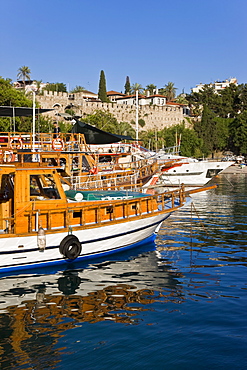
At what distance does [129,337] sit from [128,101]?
92.4 meters

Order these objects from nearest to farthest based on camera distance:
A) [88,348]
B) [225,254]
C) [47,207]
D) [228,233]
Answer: [88,348], [47,207], [225,254], [228,233]

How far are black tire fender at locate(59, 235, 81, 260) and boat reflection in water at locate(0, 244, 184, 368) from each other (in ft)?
1.76

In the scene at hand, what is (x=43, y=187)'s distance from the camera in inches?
557

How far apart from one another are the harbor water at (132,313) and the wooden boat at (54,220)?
1.85 feet

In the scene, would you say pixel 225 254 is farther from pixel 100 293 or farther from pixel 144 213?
pixel 100 293

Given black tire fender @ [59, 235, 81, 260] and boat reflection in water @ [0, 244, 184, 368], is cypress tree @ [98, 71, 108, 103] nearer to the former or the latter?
boat reflection in water @ [0, 244, 184, 368]

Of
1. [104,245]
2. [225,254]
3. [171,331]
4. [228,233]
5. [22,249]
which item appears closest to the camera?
A: [171,331]

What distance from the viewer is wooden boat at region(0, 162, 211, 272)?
12719mm

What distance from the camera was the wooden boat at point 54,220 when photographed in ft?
41.7

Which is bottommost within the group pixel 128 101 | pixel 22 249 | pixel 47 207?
pixel 22 249

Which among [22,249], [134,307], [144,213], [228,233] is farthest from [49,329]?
[228,233]

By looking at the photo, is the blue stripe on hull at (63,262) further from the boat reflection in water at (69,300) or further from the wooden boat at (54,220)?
the boat reflection in water at (69,300)

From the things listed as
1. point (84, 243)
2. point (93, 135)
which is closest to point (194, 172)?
point (93, 135)

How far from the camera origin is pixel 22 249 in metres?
12.6
